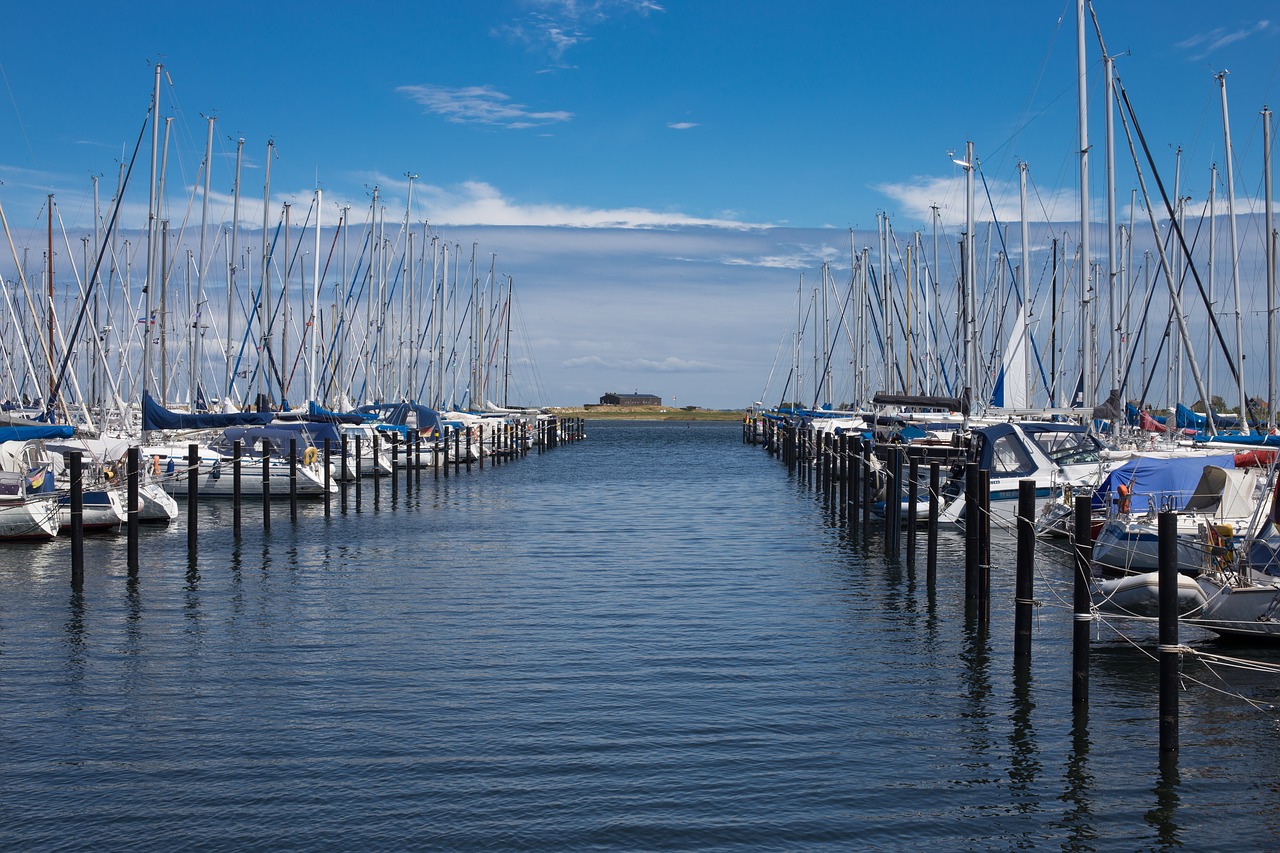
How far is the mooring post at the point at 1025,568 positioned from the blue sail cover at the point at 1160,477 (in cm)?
780

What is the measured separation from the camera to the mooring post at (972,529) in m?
19.8

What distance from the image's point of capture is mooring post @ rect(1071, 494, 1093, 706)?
47.8 ft

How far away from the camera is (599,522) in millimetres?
39781

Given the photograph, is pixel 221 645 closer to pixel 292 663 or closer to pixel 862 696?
pixel 292 663

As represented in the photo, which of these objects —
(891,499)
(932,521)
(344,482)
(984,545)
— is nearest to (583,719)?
(984,545)

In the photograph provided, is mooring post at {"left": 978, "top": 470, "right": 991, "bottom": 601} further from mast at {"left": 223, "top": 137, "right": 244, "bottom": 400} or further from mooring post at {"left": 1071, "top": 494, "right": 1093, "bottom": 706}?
mast at {"left": 223, "top": 137, "right": 244, "bottom": 400}

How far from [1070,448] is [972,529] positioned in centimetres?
1396

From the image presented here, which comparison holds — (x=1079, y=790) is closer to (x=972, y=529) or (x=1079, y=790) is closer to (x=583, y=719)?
(x=583, y=719)

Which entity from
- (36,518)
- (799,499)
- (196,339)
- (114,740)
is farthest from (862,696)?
(196,339)

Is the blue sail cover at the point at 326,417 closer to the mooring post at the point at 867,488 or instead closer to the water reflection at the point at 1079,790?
the mooring post at the point at 867,488

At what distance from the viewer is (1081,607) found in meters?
14.5

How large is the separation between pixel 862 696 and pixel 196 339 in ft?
167

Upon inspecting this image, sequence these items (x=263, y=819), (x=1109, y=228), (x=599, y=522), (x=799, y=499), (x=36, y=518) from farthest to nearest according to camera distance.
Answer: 1. (x=799, y=499)
2. (x=599, y=522)
3. (x=1109, y=228)
4. (x=36, y=518)
5. (x=263, y=819)

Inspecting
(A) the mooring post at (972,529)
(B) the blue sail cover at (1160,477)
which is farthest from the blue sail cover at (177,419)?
(B) the blue sail cover at (1160,477)
